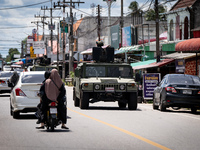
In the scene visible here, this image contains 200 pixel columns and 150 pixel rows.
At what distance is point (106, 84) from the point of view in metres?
20.7

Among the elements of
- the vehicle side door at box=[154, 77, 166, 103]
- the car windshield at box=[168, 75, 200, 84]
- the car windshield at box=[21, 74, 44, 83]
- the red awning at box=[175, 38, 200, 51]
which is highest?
the red awning at box=[175, 38, 200, 51]

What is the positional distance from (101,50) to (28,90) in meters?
8.44

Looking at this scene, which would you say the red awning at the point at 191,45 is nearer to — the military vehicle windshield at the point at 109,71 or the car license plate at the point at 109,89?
the military vehicle windshield at the point at 109,71

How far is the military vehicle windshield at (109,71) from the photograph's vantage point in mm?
21828

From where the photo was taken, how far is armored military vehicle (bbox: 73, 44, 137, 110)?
67.6 ft

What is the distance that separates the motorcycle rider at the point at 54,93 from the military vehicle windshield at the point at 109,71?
9310 millimetres

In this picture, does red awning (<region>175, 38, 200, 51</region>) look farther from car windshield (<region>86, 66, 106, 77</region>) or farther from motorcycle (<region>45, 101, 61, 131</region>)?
motorcycle (<region>45, 101, 61, 131</region>)

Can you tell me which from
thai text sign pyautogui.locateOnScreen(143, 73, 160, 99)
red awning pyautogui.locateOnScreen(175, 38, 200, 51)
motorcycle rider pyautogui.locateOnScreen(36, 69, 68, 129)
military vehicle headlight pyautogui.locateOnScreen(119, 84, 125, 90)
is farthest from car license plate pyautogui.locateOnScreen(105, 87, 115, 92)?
motorcycle rider pyautogui.locateOnScreen(36, 69, 68, 129)

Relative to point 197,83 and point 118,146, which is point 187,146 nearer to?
point 118,146

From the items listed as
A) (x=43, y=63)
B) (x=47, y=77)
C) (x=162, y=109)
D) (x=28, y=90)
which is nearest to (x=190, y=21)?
(x=43, y=63)

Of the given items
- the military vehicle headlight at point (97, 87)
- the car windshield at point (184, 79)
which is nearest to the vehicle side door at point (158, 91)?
the car windshield at point (184, 79)

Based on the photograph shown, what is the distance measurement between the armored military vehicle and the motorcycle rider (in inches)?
311

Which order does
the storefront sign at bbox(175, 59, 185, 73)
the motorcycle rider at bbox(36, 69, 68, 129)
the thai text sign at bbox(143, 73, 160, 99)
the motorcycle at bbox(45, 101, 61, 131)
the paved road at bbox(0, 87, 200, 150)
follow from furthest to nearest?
the storefront sign at bbox(175, 59, 185, 73)
the thai text sign at bbox(143, 73, 160, 99)
the motorcycle rider at bbox(36, 69, 68, 129)
the motorcycle at bbox(45, 101, 61, 131)
the paved road at bbox(0, 87, 200, 150)

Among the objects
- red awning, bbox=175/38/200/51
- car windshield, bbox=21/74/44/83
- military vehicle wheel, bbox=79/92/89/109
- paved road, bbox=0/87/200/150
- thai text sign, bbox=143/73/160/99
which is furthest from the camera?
thai text sign, bbox=143/73/160/99
